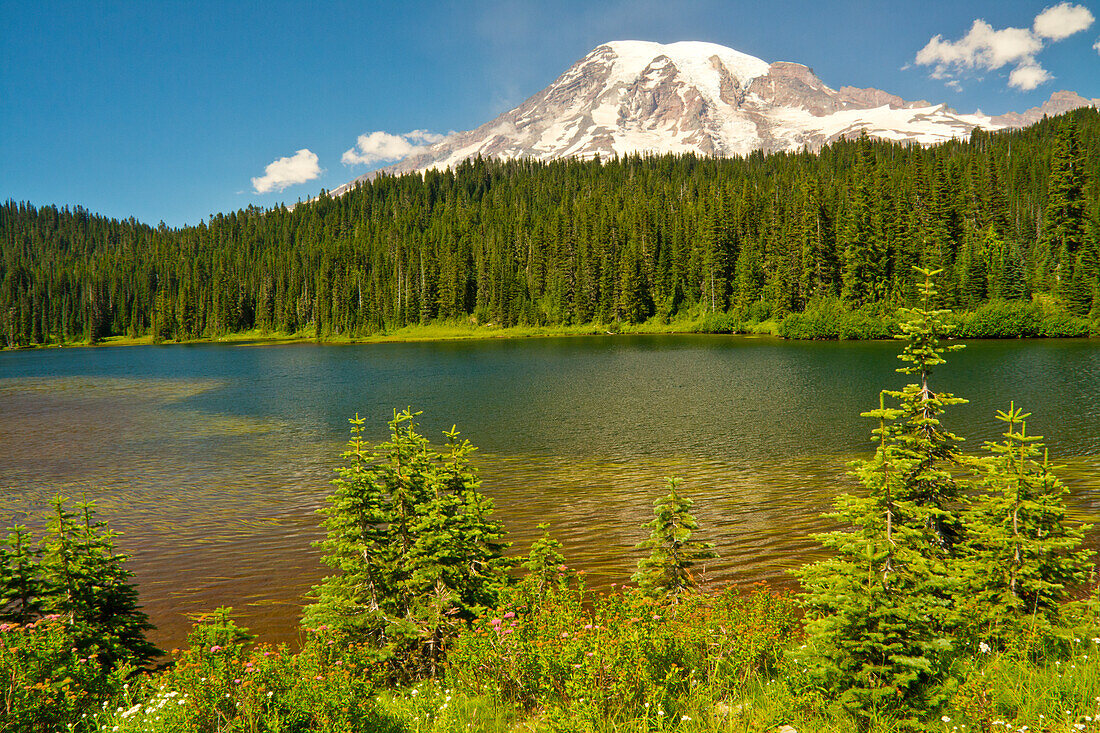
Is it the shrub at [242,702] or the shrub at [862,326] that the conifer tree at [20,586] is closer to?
the shrub at [242,702]

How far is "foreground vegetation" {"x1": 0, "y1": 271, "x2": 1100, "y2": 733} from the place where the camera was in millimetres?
6422

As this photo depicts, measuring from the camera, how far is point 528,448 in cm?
3194

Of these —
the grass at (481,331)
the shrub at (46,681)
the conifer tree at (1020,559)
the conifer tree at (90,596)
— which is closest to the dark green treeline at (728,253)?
the grass at (481,331)

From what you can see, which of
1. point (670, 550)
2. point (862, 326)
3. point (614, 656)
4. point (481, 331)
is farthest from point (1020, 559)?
point (481, 331)

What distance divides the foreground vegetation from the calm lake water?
5161 mm

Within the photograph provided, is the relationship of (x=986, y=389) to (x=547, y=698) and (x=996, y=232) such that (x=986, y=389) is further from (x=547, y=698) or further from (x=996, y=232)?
(x=996, y=232)

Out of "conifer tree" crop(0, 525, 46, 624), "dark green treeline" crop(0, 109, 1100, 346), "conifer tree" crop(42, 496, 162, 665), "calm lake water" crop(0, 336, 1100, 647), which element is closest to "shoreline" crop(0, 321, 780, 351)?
"dark green treeline" crop(0, 109, 1100, 346)

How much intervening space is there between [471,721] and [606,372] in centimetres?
5791

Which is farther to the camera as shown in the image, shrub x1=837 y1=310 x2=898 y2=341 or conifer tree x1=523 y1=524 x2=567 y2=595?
shrub x1=837 y1=310 x2=898 y2=341

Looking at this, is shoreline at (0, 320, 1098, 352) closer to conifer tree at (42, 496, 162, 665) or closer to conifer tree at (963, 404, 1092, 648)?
conifer tree at (963, 404, 1092, 648)

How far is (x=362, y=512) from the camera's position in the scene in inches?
418

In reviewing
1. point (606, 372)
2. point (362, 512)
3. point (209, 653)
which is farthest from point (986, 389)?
point (209, 653)

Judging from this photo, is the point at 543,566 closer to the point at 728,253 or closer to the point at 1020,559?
the point at 1020,559

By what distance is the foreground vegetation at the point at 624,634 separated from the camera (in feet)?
21.1
